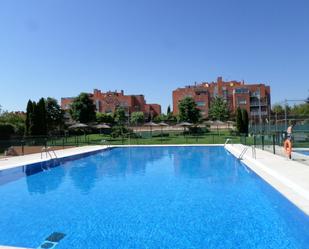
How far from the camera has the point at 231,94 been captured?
6556 centimetres

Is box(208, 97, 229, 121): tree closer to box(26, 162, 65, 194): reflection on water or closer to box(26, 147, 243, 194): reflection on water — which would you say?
box(26, 147, 243, 194): reflection on water

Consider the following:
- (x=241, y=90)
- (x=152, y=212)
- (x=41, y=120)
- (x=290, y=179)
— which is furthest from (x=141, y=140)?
(x=241, y=90)

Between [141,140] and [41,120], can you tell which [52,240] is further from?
[41,120]

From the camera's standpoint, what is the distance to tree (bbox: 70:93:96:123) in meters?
40.0

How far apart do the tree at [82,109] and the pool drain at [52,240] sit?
35.8m

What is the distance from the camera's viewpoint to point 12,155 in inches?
683

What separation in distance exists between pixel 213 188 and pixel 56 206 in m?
4.91

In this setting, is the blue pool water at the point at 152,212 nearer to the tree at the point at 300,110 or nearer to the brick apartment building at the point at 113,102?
the tree at the point at 300,110

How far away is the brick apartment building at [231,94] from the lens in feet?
204

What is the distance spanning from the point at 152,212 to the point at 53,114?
1371 inches

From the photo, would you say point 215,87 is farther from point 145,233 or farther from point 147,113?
point 145,233

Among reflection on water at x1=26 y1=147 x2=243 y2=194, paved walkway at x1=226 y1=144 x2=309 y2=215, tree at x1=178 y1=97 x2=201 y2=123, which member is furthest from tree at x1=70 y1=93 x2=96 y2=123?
paved walkway at x1=226 y1=144 x2=309 y2=215

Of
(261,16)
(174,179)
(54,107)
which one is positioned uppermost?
(261,16)

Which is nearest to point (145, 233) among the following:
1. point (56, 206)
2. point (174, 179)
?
point (56, 206)
